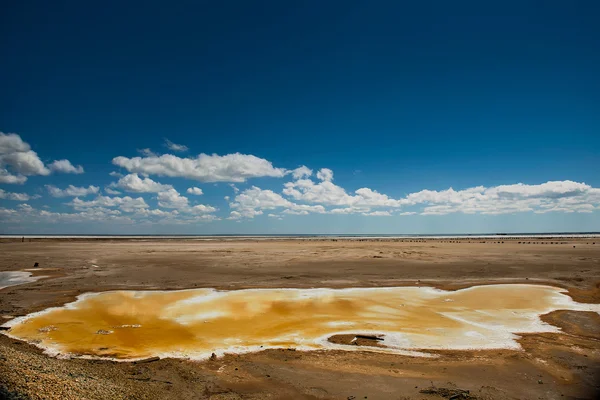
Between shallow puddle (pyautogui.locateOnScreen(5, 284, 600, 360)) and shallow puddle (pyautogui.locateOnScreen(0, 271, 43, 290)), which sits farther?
shallow puddle (pyautogui.locateOnScreen(0, 271, 43, 290))

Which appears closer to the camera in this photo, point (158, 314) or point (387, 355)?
point (387, 355)

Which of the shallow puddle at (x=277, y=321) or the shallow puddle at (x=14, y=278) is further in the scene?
the shallow puddle at (x=14, y=278)

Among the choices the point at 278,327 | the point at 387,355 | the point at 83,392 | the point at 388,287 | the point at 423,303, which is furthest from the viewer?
the point at 388,287

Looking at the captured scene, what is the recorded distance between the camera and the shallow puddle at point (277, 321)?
376 inches

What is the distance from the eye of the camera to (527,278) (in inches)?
915

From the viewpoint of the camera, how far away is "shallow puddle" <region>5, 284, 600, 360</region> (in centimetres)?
954

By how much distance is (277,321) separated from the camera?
12305mm

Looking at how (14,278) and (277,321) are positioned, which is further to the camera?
(14,278)

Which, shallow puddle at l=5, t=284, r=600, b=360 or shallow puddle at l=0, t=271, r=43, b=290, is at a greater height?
shallow puddle at l=5, t=284, r=600, b=360

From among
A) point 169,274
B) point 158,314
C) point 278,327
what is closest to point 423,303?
point 278,327

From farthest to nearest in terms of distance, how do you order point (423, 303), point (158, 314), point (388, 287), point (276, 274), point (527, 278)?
point (276, 274) → point (527, 278) → point (388, 287) → point (423, 303) → point (158, 314)

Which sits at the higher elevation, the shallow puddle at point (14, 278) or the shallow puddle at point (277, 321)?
the shallow puddle at point (277, 321)

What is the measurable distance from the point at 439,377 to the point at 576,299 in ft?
43.5

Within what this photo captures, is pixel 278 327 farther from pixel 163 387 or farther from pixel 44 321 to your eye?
pixel 44 321
